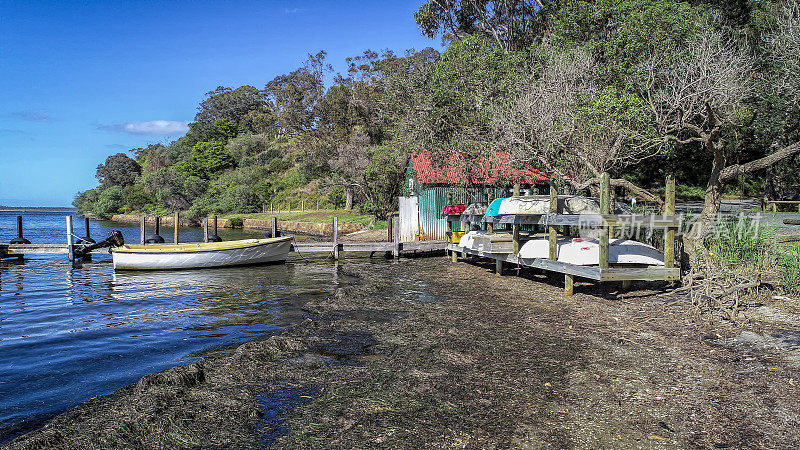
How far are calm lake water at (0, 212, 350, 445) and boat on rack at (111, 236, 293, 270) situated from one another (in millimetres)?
542

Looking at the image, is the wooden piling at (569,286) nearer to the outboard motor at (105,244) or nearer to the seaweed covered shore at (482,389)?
the seaweed covered shore at (482,389)

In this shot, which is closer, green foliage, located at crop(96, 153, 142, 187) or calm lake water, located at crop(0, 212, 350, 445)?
calm lake water, located at crop(0, 212, 350, 445)

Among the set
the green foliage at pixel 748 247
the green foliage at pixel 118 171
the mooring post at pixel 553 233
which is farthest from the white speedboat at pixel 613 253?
the green foliage at pixel 118 171

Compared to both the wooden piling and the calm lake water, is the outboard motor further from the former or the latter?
the wooden piling

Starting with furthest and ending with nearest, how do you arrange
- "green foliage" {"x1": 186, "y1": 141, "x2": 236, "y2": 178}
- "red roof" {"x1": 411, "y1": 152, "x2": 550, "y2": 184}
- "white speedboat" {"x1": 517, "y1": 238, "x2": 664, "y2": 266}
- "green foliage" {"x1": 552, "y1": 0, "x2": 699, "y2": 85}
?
"green foliage" {"x1": 186, "y1": 141, "x2": 236, "y2": 178} < "red roof" {"x1": 411, "y1": 152, "x2": 550, "y2": 184} < "green foliage" {"x1": 552, "y1": 0, "x2": 699, "y2": 85} < "white speedboat" {"x1": 517, "y1": 238, "x2": 664, "y2": 266}

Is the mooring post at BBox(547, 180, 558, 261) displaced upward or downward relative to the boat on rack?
upward

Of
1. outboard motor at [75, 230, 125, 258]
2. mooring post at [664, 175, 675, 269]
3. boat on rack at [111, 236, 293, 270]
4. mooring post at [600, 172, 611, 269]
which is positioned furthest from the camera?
outboard motor at [75, 230, 125, 258]

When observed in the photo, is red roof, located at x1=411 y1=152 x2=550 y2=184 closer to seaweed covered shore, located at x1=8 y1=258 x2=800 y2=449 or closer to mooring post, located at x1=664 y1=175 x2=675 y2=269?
mooring post, located at x1=664 y1=175 x2=675 y2=269

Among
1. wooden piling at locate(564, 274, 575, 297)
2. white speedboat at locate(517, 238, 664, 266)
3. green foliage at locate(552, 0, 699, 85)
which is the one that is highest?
green foliage at locate(552, 0, 699, 85)

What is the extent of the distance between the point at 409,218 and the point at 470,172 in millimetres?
5924

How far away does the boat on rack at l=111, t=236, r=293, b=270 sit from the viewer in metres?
21.0

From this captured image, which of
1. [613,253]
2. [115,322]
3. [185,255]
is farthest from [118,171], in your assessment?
[613,253]

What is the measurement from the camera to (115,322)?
11883 mm

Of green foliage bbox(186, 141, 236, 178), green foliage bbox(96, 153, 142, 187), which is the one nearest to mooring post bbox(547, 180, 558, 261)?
green foliage bbox(186, 141, 236, 178)
